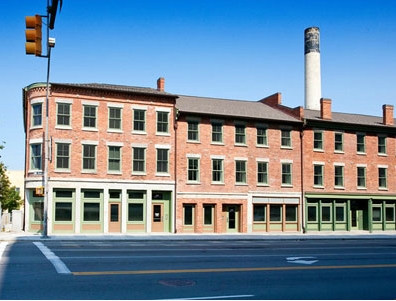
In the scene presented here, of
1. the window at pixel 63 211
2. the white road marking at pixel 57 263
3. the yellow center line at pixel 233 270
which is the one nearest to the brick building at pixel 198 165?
the window at pixel 63 211

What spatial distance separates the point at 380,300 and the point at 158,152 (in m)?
28.2

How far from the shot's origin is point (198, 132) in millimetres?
38281

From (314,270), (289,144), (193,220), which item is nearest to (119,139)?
(193,220)

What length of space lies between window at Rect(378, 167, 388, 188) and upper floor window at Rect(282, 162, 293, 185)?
917 cm

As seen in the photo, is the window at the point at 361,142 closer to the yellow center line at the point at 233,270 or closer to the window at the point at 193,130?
the window at the point at 193,130

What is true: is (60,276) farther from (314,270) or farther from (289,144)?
(289,144)

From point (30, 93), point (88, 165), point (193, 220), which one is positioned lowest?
point (193, 220)

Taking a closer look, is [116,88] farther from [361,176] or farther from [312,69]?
[312,69]

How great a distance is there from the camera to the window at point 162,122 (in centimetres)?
3744

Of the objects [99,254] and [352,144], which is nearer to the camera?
[99,254]

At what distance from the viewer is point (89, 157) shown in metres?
35.4

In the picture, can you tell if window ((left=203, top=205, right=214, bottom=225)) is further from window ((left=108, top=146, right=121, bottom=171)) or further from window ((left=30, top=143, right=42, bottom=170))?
window ((left=30, top=143, right=42, bottom=170))

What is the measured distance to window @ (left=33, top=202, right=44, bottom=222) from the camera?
35125mm

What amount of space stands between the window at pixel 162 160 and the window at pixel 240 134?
588cm
